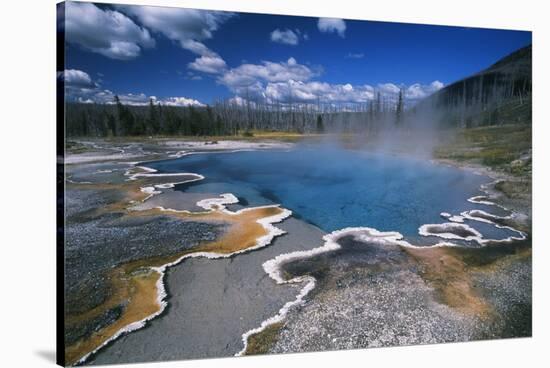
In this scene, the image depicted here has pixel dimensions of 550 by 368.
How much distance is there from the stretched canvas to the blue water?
0.02 meters

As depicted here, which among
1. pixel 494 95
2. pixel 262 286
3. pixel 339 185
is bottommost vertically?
pixel 262 286

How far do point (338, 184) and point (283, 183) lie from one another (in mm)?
803

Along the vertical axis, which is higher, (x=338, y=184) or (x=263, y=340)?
(x=338, y=184)

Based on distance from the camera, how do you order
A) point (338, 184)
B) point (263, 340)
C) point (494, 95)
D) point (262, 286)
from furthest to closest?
point (494, 95), point (338, 184), point (262, 286), point (263, 340)

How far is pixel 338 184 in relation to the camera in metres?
6.72

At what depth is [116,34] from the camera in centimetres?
554

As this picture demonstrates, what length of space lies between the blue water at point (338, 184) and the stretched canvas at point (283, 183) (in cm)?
2

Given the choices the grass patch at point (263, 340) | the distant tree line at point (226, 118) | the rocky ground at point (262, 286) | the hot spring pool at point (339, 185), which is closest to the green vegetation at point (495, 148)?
the hot spring pool at point (339, 185)

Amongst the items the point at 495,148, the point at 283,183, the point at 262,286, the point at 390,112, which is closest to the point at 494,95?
the point at 495,148

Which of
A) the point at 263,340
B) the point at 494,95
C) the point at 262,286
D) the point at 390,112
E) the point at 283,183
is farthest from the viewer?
the point at 494,95

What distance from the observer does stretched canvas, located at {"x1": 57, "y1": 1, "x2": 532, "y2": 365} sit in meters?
5.45

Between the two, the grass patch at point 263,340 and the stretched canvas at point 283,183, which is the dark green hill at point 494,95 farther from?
the grass patch at point 263,340

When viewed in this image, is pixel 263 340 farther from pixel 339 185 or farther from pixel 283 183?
pixel 339 185

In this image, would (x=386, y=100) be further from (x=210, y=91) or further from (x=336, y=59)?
(x=210, y=91)
